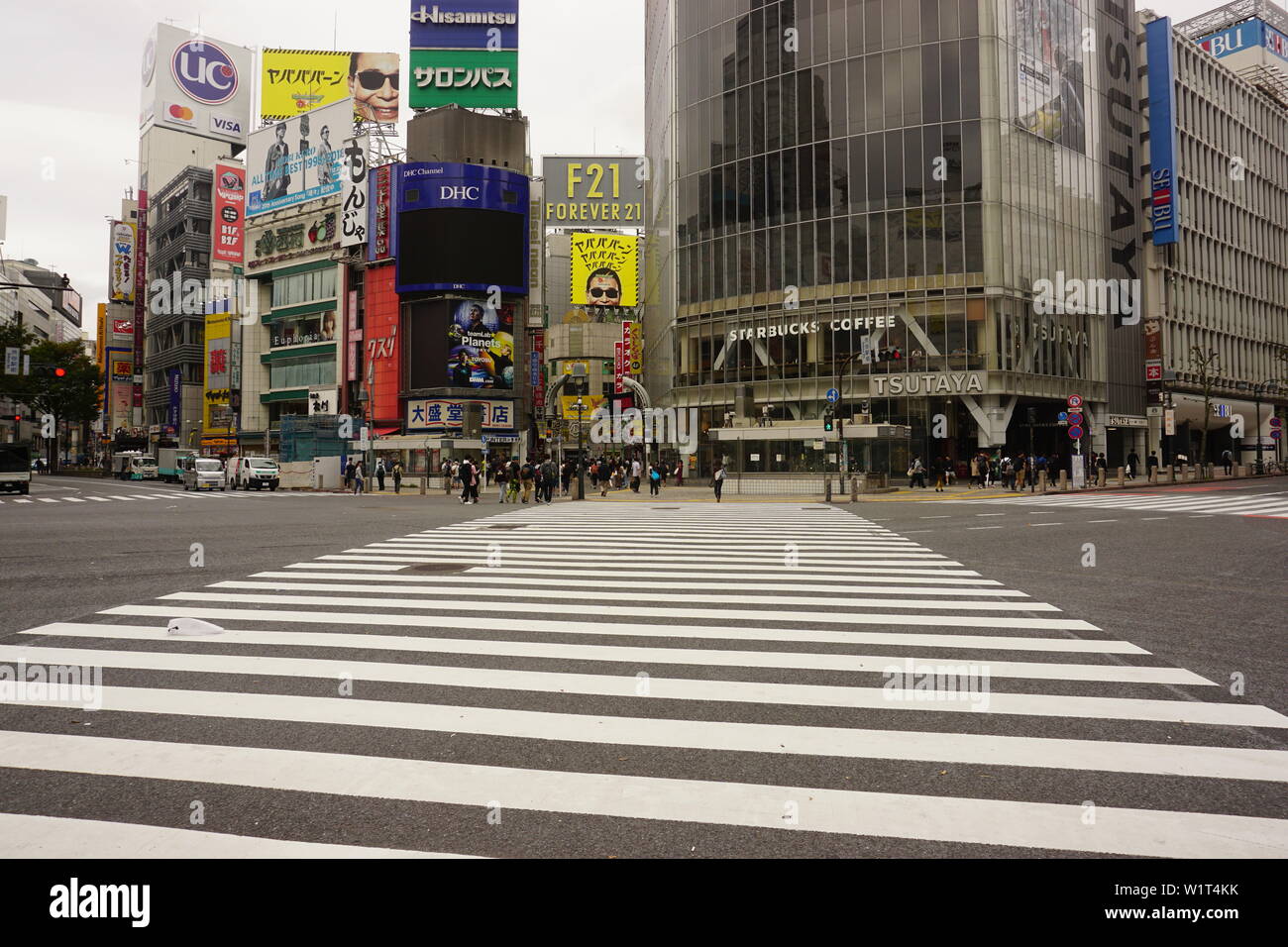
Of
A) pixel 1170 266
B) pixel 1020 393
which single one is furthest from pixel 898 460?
pixel 1170 266

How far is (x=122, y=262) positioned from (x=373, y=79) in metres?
42.7

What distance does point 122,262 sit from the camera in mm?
100000

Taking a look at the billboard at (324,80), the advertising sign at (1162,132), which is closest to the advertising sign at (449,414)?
the billboard at (324,80)

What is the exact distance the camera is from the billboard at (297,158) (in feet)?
224

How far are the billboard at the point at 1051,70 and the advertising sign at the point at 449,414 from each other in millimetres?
Result: 41065

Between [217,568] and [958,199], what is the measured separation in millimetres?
45787

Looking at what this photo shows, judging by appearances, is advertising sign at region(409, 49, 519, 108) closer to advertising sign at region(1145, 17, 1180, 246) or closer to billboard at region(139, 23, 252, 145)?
billboard at region(139, 23, 252, 145)

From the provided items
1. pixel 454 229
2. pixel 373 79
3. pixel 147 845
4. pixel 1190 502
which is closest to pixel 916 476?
pixel 1190 502

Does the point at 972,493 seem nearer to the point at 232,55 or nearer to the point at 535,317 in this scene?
the point at 535,317

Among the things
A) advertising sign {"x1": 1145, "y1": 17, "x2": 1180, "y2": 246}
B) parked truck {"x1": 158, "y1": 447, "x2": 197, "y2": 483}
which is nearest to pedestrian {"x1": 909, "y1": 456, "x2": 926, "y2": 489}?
advertising sign {"x1": 1145, "y1": 17, "x2": 1180, "y2": 246}

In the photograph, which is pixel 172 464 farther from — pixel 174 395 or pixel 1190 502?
pixel 1190 502

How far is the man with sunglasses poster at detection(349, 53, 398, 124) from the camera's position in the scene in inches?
3310

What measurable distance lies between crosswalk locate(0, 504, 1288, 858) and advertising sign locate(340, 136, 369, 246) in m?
64.5

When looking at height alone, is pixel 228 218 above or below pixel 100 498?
above
